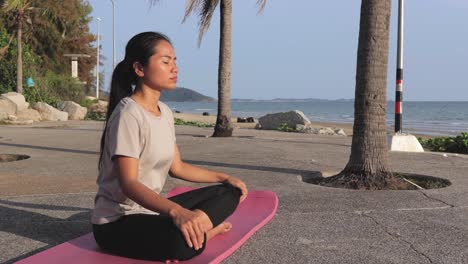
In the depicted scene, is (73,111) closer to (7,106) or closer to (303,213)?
(7,106)

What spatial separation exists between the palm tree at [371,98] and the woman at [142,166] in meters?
4.05

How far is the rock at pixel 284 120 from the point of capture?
1000 inches

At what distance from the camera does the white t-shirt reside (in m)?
3.08

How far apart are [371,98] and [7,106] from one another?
23794mm

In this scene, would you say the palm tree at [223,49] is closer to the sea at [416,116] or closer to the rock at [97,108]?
the sea at [416,116]

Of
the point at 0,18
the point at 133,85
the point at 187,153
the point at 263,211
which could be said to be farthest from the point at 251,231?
the point at 0,18

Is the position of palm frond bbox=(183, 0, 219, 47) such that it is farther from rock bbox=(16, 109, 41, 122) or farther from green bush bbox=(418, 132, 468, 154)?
rock bbox=(16, 109, 41, 122)

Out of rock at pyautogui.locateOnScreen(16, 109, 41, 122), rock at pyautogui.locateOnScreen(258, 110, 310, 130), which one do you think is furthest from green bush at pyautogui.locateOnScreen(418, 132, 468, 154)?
rock at pyautogui.locateOnScreen(16, 109, 41, 122)

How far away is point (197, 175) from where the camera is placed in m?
3.85

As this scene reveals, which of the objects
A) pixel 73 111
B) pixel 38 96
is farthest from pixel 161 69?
pixel 38 96

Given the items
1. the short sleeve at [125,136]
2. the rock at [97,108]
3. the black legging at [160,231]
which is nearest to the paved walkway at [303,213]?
the black legging at [160,231]

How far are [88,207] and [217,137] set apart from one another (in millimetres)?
10080

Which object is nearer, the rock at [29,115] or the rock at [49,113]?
the rock at [29,115]

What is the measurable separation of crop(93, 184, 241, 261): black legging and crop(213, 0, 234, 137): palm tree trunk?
1209 cm
